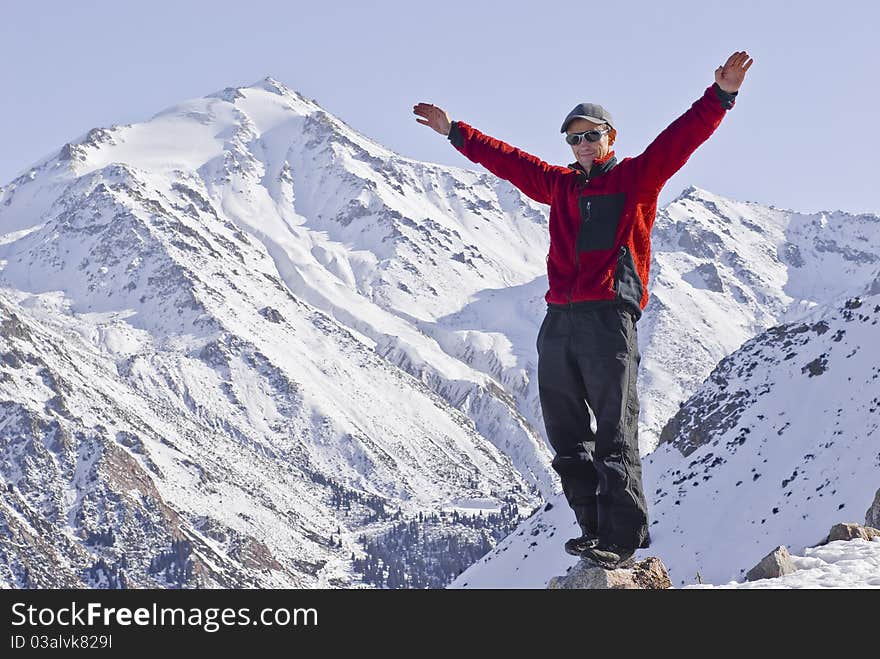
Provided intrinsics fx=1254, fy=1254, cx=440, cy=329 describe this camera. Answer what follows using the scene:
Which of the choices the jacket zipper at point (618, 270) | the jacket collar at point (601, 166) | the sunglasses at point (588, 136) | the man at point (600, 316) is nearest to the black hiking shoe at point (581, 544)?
the man at point (600, 316)

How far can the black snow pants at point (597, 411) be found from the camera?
35.4 feet

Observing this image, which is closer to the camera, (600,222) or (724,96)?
(724,96)

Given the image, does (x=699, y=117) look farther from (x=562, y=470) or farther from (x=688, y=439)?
(x=688, y=439)

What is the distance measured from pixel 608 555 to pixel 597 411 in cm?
126

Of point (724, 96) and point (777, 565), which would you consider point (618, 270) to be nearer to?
point (724, 96)

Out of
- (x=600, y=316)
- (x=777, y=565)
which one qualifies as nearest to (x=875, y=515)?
(x=777, y=565)

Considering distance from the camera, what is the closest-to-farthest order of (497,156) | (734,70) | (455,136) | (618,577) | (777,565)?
1. (734,70)
2. (618,577)
3. (497,156)
4. (455,136)
5. (777,565)

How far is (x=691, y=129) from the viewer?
34.1 feet

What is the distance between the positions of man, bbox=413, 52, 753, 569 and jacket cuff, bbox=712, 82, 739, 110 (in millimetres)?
241
